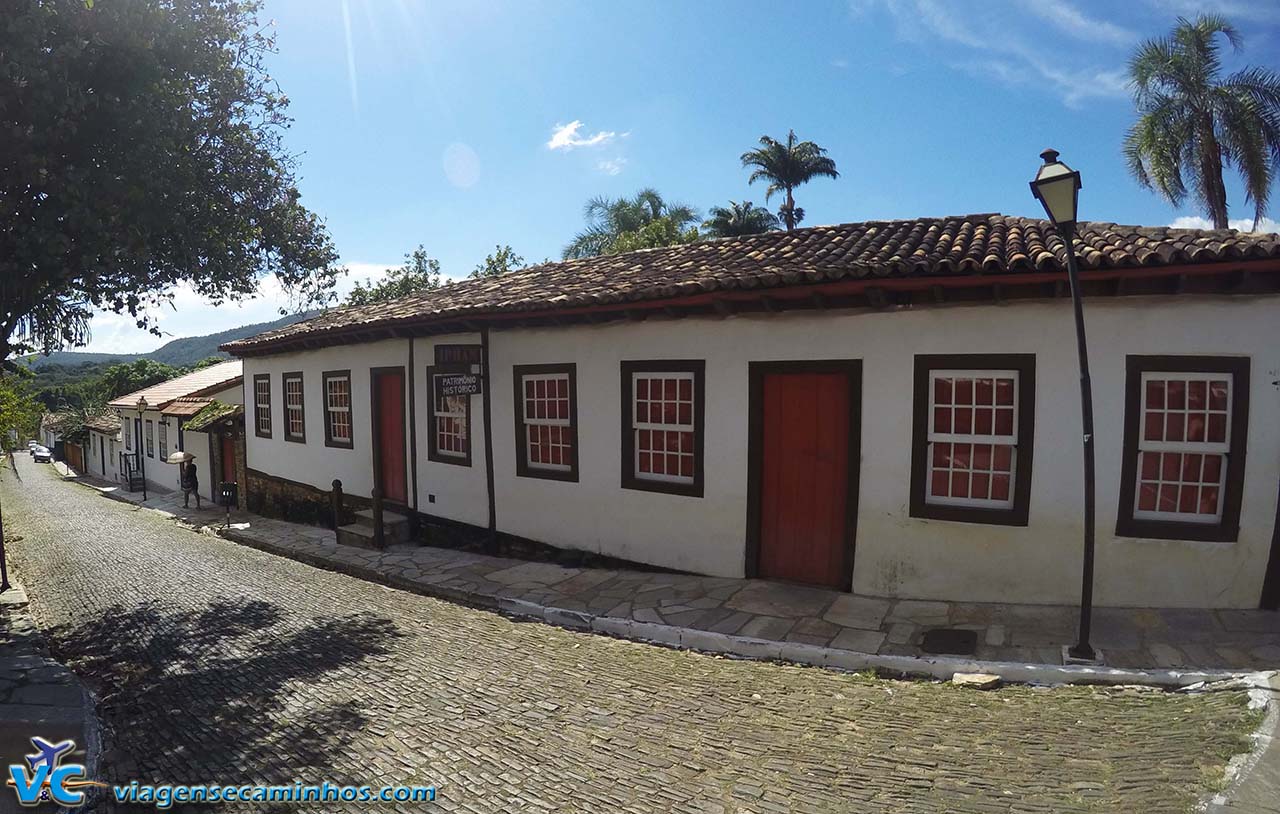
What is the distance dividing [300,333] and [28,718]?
8.89 meters

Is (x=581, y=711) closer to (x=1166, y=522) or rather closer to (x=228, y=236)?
(x=1166, y=522)

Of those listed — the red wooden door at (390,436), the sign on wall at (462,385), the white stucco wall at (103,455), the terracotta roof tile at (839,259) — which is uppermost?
the terracotta roof tile at (839,259)

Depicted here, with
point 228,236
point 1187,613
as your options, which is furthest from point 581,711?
point 228,236

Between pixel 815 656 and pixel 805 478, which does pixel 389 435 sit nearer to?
pixel 805 478

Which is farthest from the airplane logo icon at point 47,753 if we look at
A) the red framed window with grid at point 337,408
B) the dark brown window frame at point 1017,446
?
the red framed window with grid at point 337,408

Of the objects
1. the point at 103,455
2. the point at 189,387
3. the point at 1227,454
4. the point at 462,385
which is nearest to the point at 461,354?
the point at 462,385

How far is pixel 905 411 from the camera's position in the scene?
21.0ft

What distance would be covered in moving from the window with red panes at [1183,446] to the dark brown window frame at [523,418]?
236 inches

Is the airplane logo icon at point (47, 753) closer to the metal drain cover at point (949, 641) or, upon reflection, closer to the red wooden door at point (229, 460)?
the metal drain cover at point (949, 641)

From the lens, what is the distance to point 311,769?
3926 millimetres

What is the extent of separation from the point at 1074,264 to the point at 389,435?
1049 centimetres

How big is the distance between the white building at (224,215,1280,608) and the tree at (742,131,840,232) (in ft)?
79.2

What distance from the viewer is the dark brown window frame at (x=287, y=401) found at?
46.1 feet

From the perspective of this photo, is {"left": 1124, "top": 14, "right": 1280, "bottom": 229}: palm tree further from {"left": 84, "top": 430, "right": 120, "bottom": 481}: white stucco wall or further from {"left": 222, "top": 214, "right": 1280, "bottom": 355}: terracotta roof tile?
{"left": 84, "top": 430, "right": 120, "bottom": 481}: white stucco wall
